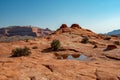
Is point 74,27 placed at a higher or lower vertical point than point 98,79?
higher

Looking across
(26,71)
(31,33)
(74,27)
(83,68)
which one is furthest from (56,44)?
(31,33)

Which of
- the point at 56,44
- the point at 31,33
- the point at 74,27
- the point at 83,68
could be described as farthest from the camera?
the point at 31,33

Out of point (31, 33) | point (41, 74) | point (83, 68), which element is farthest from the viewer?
point (31, 33)

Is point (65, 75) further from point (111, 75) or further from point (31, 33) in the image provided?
point (31, 33)

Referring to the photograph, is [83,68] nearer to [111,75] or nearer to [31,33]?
[111,75]

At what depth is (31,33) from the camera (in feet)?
621

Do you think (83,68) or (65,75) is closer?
(65,75)

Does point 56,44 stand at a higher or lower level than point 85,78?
higher

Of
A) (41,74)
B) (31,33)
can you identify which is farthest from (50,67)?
(31,33)

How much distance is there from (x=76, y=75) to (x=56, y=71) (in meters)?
1.60

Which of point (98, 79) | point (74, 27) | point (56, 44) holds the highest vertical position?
point (74, 27)

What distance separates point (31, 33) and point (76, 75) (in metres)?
179

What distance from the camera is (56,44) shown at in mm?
26875

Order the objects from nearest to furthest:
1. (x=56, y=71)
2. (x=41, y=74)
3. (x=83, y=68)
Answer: (x=41, y=74)
(x=56, y=71)
(x=83, y=68)
